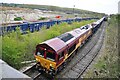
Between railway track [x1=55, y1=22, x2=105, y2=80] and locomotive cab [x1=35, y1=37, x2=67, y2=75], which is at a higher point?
locomotive cab [x1=35, y1=37, x2=67, y2=75]

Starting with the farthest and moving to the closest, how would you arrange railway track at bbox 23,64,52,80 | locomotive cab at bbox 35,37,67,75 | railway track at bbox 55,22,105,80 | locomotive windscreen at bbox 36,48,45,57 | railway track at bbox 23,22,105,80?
1. railway track at bbox 55,22,105,80
2. railway track at bbox 23,22,105,80
3. locomotive windscreen at bbox 36,48,45,57
4. railway track at bbox 23,64,52,80
5. locomotive cab at bbox 35,37,67,75

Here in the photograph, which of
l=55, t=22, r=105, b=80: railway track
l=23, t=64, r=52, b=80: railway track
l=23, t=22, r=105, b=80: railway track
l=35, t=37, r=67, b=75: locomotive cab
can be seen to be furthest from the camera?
l=55, t=22, r=105, b=80: railway track

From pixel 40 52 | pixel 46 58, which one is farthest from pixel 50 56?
pixel 40 52

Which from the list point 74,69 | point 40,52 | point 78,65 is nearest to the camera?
point 40,52

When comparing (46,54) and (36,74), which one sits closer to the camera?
(46,54)

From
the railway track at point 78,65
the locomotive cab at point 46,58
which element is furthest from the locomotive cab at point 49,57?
the railway track at point 78,65

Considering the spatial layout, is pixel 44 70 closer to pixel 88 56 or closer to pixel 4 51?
pixel 4 51

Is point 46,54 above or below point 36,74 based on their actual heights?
above

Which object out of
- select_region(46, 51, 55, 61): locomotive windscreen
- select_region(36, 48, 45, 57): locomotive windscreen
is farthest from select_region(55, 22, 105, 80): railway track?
select_region(36, 48, 45, 57): locomotive windscreen

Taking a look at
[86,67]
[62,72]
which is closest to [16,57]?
[62,72]

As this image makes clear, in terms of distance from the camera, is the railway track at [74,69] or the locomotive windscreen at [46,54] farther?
the railway track at [74,69]

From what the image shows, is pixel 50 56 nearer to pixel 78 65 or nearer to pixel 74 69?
pixel 74 69

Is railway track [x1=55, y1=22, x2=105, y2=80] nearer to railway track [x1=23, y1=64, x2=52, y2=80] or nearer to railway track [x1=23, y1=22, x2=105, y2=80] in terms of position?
railway track [x1=23, y1=22, x2=105, y2=80]

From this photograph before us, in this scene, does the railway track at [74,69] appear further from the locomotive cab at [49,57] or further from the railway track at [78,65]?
the locomotive cab at [49,57]
